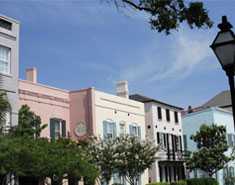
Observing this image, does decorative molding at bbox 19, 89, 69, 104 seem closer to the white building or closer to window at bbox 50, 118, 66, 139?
the white building

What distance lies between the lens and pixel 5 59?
95.2 feet

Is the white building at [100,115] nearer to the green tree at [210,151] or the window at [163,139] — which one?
the window at [163,139]

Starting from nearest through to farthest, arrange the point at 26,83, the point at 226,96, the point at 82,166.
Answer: the point at 82,166
the point at 26,83
the point at 226,96

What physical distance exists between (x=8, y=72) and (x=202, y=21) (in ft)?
69.9

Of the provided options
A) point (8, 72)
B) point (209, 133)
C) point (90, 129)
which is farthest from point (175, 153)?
point (8, 72)

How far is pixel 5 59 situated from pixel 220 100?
175 feet

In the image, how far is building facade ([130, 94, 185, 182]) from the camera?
4741cm

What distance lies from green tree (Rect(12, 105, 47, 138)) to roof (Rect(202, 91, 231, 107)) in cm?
5040

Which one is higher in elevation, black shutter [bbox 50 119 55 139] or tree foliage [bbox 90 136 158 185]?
black shutter [bbox 50 119 55 139]

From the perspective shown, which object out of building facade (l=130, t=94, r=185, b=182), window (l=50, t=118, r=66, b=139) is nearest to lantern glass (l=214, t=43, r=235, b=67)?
window (l=50, t=118, r=66, b=139)

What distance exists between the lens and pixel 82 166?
83.1 feet

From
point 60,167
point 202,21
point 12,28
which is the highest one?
point 12,28

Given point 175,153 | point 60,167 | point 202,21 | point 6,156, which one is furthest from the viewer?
point 175,153

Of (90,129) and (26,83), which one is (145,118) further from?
(26,83)
